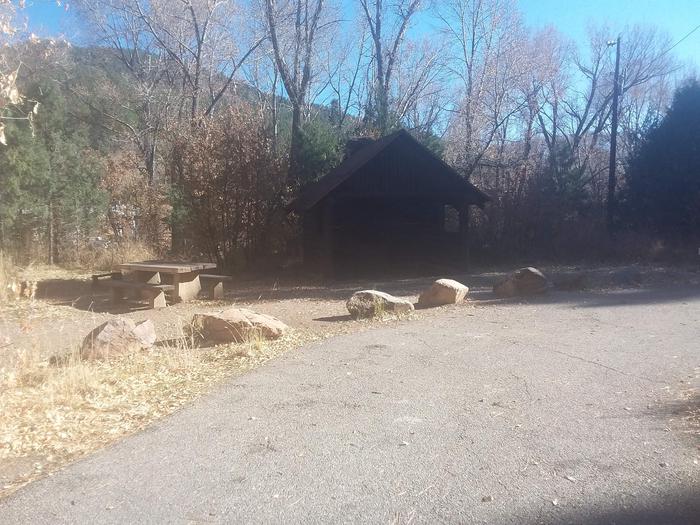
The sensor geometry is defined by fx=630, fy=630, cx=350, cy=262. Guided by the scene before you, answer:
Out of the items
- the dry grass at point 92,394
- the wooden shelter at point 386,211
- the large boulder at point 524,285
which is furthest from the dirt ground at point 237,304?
the wooden shelter at point 386,211

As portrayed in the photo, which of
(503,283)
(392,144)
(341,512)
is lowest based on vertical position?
(341,512)

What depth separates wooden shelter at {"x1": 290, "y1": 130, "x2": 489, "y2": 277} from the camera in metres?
17.1

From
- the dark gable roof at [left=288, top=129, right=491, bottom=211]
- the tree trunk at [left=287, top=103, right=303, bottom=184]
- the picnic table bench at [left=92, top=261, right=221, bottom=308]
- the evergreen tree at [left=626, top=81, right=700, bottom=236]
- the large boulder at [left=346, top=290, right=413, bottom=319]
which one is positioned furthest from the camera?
the evergreen tree at [left=626, top=81, right=700, bottom=236]

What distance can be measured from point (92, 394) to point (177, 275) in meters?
6.78

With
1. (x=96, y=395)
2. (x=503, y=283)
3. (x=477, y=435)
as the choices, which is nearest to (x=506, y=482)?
(x=477, y=435)

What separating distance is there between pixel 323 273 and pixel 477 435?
12.4m

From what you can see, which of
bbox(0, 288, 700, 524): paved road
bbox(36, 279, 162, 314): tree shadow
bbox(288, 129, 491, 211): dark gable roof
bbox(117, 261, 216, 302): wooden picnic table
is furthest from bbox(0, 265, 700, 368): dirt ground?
bbox(0, 288, 700, 524): paved road

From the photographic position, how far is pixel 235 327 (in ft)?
27.9

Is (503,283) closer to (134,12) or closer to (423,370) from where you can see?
(423,370)

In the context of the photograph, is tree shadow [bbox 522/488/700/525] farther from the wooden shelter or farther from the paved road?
the wooden shelter

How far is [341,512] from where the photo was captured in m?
3.76

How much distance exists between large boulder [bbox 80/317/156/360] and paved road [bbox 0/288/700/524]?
1.90 meters

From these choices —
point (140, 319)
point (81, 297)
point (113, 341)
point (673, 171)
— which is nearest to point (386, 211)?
point (81, 297)

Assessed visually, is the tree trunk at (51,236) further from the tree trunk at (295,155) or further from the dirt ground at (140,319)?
the tree trunk at (295,155)
